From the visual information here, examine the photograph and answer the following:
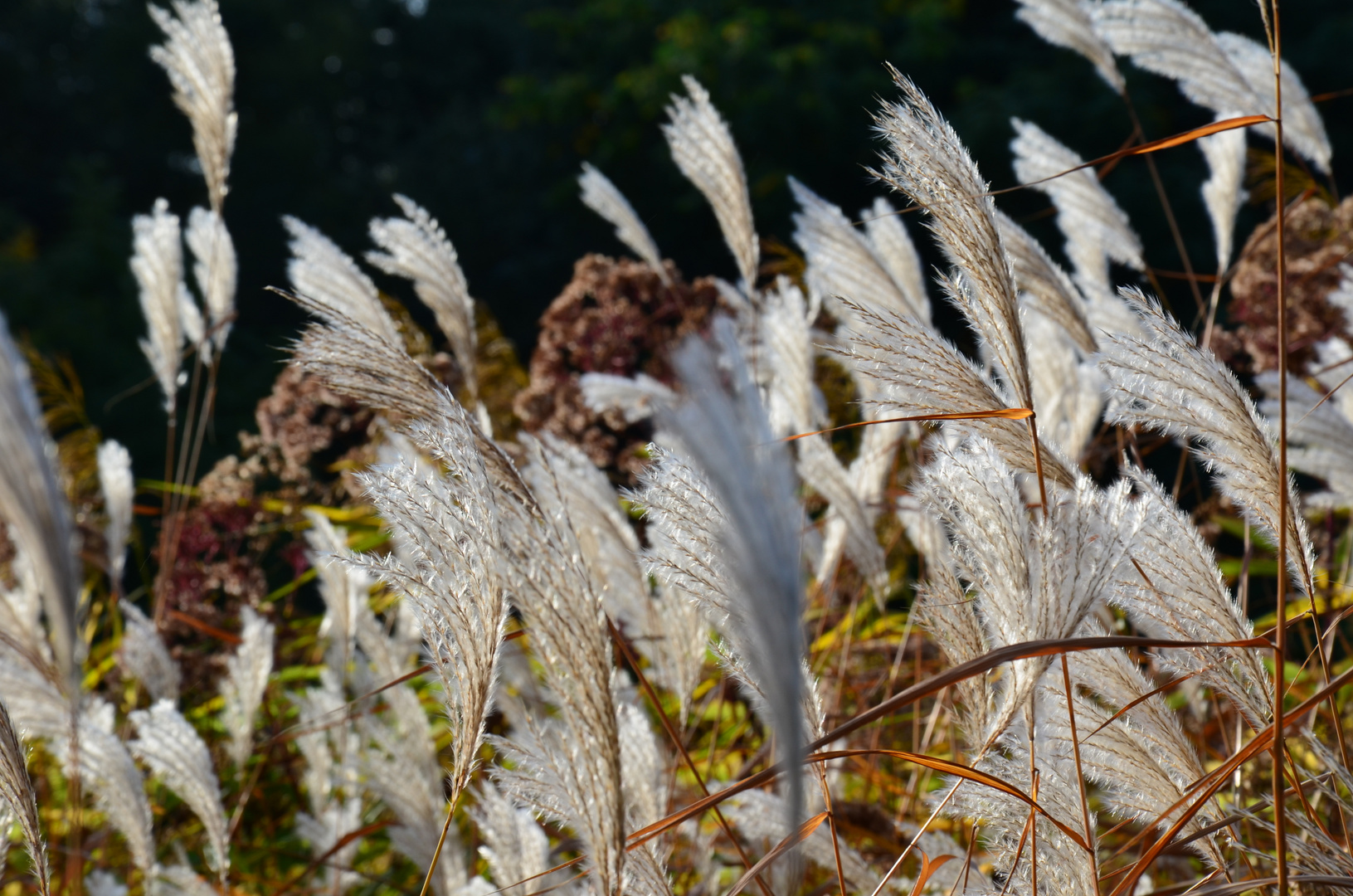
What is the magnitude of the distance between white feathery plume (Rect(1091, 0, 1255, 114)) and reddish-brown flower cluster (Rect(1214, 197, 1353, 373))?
0.99 m

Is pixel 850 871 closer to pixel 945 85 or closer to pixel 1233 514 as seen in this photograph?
pixel 1233 514

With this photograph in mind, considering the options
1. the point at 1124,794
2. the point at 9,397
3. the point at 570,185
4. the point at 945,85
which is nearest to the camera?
the point at 9,397

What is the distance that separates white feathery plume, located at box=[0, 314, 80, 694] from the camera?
41 cm

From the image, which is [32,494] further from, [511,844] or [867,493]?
[867,493]

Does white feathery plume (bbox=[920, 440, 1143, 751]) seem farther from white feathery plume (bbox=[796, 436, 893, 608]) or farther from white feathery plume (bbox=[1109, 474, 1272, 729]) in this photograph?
white feathery plume (bbox=[796, 436, 893, 608])

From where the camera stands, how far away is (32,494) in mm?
414

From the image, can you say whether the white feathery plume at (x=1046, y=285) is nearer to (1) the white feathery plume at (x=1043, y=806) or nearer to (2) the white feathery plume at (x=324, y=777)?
(1) the white feathery plume at (x=1043, y=806)

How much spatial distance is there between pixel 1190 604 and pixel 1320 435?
2.45 ft

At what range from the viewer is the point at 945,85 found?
400 inches

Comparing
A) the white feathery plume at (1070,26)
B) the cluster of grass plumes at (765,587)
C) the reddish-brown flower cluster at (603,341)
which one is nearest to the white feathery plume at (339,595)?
the cluster of grass plumes at (765,587)

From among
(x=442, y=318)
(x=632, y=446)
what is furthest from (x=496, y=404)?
(x=442, y=318)

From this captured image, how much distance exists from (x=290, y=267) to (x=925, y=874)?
155 centimetres

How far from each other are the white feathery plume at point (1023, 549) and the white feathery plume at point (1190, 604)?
6 centimetres

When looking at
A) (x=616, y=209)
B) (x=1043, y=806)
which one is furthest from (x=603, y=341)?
(x=1043, y=806)
